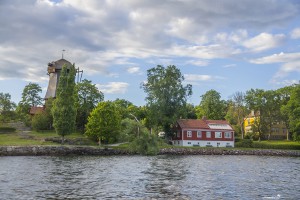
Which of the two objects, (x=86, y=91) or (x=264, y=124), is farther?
(x=264, y=124)

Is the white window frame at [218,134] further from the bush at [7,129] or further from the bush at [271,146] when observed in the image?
the bush at [7,129]

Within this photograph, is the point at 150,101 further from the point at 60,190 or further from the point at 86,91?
the point at 60,190

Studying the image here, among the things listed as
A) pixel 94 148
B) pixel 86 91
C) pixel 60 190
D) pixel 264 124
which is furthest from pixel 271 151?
pixel 60 190

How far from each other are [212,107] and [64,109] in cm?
6041

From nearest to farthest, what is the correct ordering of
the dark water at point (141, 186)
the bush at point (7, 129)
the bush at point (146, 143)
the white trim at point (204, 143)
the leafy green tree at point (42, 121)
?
the dark water at point (141, 186) < the bush at point (146, 143) < the bush at point (7, 129) < the leafy green tree at point (42, 121) < the white trim at point (204, 143)

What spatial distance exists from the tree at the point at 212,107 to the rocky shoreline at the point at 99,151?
34580 mm

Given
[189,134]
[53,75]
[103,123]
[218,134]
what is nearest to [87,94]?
[53,75]

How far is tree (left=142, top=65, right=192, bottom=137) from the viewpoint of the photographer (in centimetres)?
9081

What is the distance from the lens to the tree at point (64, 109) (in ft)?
238

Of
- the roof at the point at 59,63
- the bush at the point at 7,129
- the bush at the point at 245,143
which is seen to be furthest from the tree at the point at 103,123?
the bush at the point at 245,143

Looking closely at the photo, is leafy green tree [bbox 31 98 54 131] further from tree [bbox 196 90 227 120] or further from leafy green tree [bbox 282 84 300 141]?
leafy green tree [bbox 282 84 300 141]

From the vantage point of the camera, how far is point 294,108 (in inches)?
3831

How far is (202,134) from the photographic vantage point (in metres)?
93.3

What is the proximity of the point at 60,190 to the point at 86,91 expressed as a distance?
233 ft
